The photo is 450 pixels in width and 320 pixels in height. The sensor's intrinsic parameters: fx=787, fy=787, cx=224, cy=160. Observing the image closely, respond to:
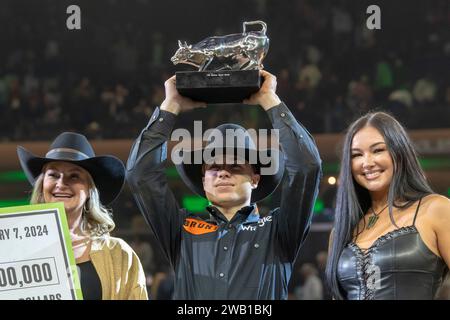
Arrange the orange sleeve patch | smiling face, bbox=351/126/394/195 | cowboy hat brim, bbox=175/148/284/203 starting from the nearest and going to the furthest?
1. smiling face, bbox=351/126/394/195
2. the orange sleeve patch
3. cowboy hat brim, bbox=175/148/284/203

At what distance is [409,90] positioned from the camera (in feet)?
17.9

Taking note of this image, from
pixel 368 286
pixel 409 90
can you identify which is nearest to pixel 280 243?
pixel 368 286

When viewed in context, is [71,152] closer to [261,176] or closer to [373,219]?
[261,176]

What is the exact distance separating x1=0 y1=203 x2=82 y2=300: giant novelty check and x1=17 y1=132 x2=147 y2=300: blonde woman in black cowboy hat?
0.59ft

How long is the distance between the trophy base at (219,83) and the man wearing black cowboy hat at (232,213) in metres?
0.04

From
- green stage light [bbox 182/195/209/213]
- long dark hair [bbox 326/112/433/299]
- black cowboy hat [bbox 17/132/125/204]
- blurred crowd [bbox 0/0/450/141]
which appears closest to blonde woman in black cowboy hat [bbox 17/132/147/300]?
black cowboy hat [bbox 17/132/125/204]

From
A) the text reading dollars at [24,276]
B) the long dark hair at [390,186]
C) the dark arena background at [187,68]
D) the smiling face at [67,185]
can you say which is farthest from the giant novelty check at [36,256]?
the dark arena background at [187,68]

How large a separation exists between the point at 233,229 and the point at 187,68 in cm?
313

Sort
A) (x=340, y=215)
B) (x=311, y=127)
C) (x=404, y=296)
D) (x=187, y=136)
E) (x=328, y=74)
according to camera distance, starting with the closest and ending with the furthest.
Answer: (x=404, y=296), (x=340, y=215), (x=187, y=136), (x=311, y=127), (x=328, y=74)

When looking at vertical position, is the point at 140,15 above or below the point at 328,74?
above

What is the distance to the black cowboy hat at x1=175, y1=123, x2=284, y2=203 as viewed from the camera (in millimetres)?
2119

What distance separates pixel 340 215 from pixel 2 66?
4.44 m

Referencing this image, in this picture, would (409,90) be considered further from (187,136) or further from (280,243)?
(280,243)

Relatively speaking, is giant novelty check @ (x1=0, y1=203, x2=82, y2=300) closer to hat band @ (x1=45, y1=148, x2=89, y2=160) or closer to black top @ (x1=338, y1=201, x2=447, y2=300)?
hat band @ (x1=45, y1=148, x2=89, y2=160)
